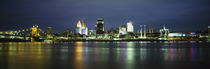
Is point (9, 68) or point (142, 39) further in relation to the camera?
point (142, 39)

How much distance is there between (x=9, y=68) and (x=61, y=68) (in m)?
2.63

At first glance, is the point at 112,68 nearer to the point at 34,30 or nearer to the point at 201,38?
the point at 34,30

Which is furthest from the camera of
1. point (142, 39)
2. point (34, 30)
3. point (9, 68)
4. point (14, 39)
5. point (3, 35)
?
point (142, 39)

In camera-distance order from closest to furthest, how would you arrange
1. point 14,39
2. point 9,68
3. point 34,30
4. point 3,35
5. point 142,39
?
point 9,68 < point 3,35 < point 14,39 < point 34,30 < point 142,39

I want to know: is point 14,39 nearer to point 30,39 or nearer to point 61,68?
point 30,39

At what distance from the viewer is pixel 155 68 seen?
497 inches

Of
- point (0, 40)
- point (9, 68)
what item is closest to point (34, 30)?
point (0, 40)

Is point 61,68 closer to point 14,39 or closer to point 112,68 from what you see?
point 112,68

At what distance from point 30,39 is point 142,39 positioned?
255 ft

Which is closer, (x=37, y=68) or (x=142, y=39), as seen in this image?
(x=37, y=68)

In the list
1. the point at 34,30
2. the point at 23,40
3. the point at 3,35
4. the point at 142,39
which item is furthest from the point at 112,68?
the point at 142,39

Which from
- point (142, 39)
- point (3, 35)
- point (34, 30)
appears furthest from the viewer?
point (142, 39)

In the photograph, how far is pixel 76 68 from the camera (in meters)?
12.7

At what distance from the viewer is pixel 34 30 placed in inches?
5458
